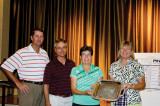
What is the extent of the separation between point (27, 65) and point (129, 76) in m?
1.26

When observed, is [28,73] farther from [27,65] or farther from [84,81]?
[84,81]

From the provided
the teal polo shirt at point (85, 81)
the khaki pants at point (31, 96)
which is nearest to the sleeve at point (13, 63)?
the khaki pants at point (31, 96)

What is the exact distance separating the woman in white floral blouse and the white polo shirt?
0.93 m

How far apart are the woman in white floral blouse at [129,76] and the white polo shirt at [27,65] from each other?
930mm

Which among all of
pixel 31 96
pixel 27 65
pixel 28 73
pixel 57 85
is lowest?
pixel 31 96

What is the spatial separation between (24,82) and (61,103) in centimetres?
59

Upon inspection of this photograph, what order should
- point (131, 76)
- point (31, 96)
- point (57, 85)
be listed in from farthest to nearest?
1. point (31, 96)
2. point (57, 85)
3. point (131, 76)

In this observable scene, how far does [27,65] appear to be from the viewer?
229 cm

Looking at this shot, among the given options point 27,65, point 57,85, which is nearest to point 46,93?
point 57,85

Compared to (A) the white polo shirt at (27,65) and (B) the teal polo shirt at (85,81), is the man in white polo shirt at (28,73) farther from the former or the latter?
(B) the teal polo shirt at (85,81)

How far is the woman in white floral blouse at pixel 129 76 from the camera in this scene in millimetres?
1841

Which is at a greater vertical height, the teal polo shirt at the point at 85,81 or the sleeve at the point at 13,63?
the sleeve at the point at 13,63

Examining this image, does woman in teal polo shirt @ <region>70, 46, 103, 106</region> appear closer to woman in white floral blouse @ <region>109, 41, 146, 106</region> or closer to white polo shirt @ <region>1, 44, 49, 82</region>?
woman in white floral blouse @ <region>109, 41, 146, 106</region>

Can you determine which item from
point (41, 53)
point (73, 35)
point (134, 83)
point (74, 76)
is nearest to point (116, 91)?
point (134, 83)
